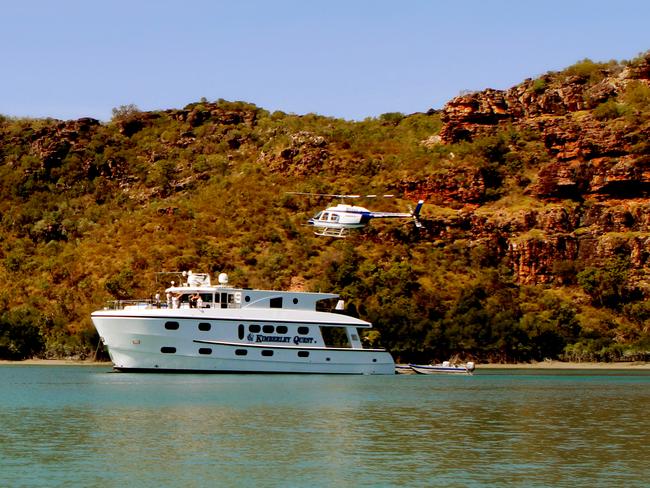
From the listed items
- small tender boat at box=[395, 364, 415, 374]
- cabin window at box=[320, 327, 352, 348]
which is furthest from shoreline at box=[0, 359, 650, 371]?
cabin window at box=[320, 327, 352, 348]

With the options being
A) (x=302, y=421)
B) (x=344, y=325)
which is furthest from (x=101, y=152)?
(x=302, y=421)

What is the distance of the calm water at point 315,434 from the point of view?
Answer: 93.9 ft

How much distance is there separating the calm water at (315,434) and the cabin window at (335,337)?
26.5 ft

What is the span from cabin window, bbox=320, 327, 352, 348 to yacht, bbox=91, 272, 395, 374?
6 centimetres

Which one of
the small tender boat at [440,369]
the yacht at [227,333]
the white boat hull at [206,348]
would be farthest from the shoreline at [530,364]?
the yacht at [227,333]

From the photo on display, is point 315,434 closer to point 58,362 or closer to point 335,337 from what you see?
point 335,337

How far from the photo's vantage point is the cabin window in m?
67.9

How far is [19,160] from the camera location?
137875 mm

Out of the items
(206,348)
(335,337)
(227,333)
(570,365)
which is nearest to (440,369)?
(335,337)

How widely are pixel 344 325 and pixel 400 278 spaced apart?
1312 inches

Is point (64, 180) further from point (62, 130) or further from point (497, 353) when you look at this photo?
point (497, 353)

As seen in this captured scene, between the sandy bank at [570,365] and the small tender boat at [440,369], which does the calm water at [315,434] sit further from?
the sandy bank at [570,365]

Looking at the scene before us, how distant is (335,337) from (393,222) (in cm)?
4448

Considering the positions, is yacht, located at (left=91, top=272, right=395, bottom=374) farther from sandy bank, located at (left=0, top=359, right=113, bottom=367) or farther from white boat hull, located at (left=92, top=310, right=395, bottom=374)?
sandy bank, located at (left=0, top=359, right=113, bottom=367)
